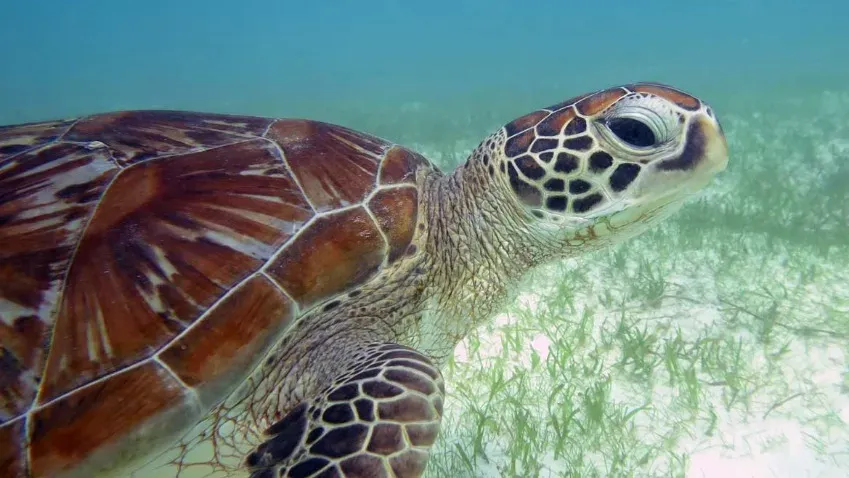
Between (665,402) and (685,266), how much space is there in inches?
72.1

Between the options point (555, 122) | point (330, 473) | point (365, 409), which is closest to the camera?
point (330, 473)

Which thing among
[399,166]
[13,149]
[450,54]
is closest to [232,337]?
[399,166]

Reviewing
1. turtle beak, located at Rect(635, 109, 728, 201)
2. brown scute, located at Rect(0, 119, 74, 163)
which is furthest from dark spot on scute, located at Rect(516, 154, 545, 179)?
brown scute, located at Rect(0, 119, 74, 163)

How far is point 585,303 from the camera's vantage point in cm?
322

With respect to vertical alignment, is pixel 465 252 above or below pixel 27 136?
below

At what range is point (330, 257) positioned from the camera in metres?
1.56

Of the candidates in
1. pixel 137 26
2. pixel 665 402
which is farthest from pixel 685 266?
pixel 137 26

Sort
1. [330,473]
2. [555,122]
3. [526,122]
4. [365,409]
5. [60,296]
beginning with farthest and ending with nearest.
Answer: [526,122], [555,122], [60,296], [365,409], [330,473]

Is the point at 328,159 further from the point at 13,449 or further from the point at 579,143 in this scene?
the point at 13,449

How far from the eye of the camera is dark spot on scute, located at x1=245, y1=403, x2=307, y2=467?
4.13 feet

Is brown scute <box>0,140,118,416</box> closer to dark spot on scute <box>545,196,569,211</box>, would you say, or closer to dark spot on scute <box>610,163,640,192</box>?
dark spot on scute <box>545,196,569,211</box>

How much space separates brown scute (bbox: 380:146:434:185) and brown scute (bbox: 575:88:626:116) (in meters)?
0.71

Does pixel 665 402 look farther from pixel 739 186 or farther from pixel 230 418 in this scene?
pixel 739 186

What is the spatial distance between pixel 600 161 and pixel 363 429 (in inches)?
46.1
